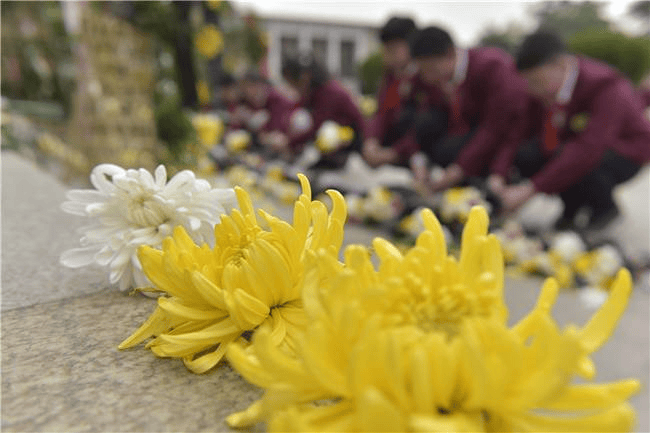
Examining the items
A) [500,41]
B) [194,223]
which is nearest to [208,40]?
[194,223]

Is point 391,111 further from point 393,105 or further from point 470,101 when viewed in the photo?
point 470,101

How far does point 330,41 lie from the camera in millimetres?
20016

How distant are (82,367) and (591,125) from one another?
3.14m

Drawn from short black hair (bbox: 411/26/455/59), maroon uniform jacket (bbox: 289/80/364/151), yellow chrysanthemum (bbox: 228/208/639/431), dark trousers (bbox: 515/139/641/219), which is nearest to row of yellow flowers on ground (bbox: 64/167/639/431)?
yellow chrysanthemum (bbox: 228/208/639/431)

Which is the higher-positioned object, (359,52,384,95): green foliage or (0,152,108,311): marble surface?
(359,52,384,95): green foliage

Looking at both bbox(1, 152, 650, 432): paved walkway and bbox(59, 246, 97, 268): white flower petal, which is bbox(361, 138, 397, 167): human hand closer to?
bbox(1, 152, 650, 432): paved walkway

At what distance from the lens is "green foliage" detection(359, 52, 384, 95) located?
573 inches

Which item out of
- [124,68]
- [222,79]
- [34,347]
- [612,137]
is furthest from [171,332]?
[222,79]

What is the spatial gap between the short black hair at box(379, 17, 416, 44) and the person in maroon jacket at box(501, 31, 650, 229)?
4.00ft

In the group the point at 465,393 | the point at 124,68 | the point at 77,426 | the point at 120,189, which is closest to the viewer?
the point at 465,393

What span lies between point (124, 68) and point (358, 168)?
2740 millimetres

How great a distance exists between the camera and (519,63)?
9.52ft

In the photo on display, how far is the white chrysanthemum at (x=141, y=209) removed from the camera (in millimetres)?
807

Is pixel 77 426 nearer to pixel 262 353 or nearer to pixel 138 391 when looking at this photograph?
pixel 138 391
